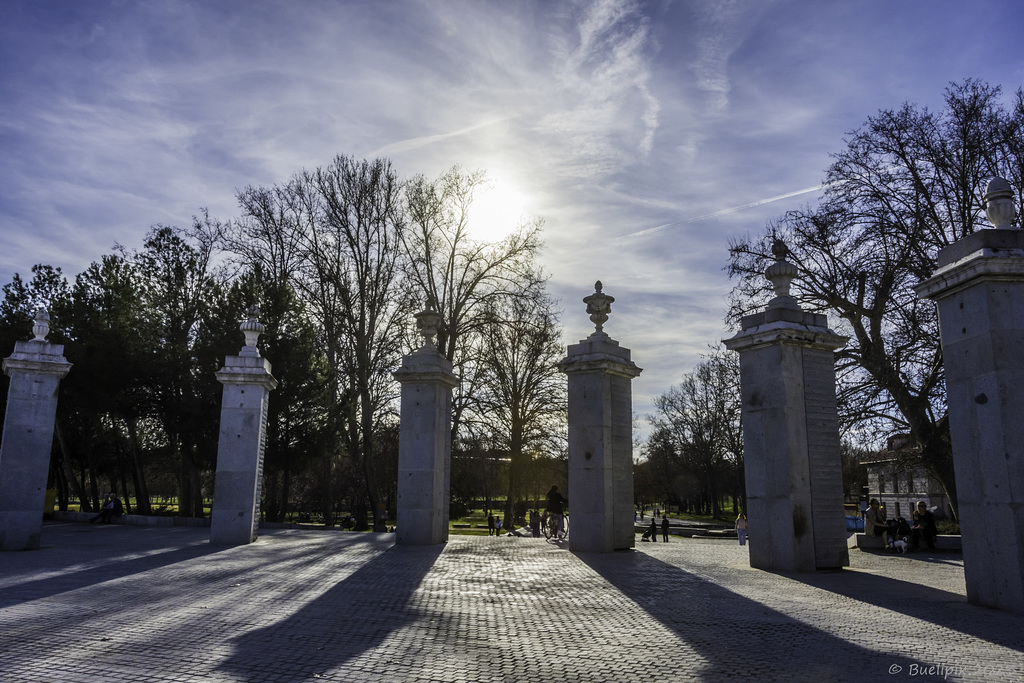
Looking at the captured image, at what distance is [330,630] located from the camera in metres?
5.82

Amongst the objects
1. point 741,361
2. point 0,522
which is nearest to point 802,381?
point 741,361

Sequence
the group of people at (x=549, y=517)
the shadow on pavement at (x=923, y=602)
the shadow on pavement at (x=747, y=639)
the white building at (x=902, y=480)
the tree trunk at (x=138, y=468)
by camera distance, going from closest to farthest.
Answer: the shadow on pavement at (x=747, y=639) < the shadow on pavement at (x=923, y=602) < the group of people at (x=549, y=517) < the white building at (x=902, y=480) < the tree trunk at (x=138, y=468)

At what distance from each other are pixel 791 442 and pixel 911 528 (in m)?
6.84

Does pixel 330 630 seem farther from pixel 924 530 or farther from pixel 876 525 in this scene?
pixel 924 530

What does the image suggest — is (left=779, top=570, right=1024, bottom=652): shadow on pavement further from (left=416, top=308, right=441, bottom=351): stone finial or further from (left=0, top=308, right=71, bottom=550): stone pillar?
(left=0, top=308, right=71, bottom=550): stone pillar

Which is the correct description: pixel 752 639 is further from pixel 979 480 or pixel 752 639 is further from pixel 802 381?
pixel 802 381

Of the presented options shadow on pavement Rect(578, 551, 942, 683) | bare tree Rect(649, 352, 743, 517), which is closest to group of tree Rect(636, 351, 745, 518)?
bare tree Rect(649, 352, 743, 517)

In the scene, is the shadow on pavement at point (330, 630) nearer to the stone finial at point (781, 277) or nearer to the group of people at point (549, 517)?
the stone finial at point (781, 277)

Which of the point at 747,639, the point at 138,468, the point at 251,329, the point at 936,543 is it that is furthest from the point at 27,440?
the point at 936,543

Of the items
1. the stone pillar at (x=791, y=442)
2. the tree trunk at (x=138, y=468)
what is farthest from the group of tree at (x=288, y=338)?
the stone pillar at (x=791, y=442)

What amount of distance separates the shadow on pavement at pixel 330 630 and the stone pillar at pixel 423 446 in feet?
13.9

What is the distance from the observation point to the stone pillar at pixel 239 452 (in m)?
14.0

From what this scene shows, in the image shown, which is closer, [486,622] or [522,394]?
[486,622]

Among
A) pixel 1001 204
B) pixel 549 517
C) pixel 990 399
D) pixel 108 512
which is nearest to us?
pixel 990 399
